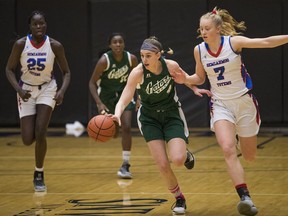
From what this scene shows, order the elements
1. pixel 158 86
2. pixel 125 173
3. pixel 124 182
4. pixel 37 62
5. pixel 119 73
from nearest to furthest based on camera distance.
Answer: pixel 158 86 < pixel 37 62 < pixel 124 182 < pixel 125 173 < pixel 119 73

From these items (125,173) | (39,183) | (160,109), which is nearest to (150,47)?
(160,109)

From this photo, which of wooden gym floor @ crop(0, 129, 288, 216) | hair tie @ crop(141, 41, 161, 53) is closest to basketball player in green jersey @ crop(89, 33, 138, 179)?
wooden gym floor @ crop(0, 129, 288, 216)

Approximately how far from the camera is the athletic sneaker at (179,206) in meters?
7.17

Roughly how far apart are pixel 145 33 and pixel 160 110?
29.5 feet

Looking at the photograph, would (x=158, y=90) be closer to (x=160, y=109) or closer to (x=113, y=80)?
(x=160, y=109)

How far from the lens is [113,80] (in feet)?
34.0

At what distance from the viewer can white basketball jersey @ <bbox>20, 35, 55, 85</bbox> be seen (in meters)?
8.95

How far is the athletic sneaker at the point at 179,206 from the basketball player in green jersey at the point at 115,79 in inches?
105

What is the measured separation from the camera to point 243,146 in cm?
741

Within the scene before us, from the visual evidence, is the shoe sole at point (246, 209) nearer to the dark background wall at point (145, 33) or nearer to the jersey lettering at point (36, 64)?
the jersey lettering at point (36, 64)

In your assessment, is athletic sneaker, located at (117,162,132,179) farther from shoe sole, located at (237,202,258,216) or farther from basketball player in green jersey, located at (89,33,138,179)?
shoe sole, located at (237,202,258,216)

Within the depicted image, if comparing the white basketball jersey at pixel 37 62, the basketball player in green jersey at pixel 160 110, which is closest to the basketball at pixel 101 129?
the basketball player in green jersey at pixel 160 110

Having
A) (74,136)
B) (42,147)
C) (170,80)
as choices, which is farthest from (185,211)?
(74,136)

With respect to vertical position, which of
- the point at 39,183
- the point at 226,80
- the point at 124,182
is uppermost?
the point at 226,80
